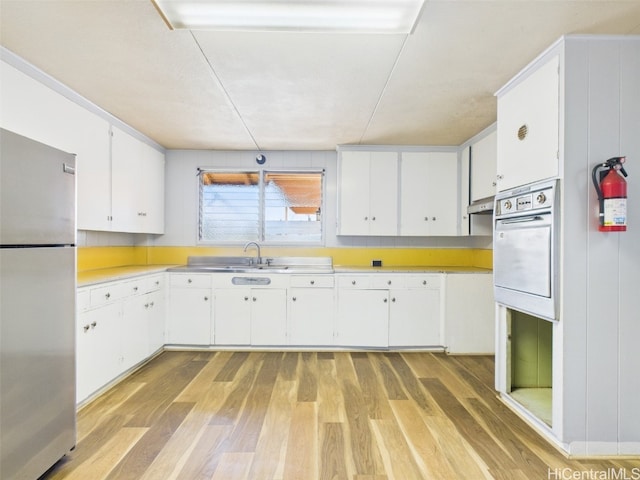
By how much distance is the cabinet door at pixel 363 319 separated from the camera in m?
3.63

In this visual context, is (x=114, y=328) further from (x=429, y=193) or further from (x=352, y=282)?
(x=429, y=193)

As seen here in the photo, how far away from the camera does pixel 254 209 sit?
4332 mm

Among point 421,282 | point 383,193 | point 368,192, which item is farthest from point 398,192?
point 421,282

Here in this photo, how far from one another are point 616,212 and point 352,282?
7.55 ft

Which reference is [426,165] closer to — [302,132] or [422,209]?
[422,209]

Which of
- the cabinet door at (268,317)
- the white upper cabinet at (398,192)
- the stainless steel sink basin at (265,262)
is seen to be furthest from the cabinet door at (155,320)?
the white upper cabinet at (398,192)

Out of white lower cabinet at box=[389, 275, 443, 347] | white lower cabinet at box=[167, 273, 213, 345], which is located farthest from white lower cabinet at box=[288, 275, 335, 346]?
white lower cabinet at box=[167, 273, 213, 345]

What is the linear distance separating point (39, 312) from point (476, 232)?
389 centimetres

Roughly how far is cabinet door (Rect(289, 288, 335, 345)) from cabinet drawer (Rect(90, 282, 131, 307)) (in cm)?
155

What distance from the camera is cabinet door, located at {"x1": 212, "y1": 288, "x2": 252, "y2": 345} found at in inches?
142

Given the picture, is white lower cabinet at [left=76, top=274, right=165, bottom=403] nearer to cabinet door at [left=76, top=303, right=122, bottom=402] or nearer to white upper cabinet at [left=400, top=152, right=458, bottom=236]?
cabinet door at [left=76, top=303, right=122, bottom=402]

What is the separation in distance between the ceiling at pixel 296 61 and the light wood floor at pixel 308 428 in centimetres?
232

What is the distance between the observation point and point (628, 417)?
6.18 ft

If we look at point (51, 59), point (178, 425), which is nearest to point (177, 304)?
point (178, 425)
